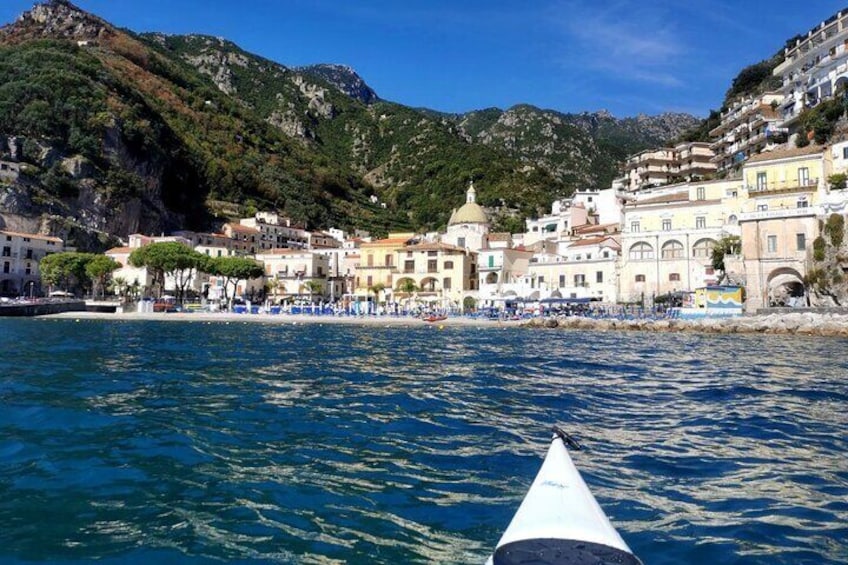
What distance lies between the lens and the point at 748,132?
6400 centimetres

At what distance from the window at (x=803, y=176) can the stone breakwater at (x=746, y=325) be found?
1416 cm

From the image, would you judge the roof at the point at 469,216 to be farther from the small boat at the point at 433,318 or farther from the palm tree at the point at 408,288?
the small boat at the point at 433,318

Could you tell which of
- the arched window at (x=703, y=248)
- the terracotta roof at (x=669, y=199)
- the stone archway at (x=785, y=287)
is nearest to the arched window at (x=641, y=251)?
the arched window at (x=703, y=248)

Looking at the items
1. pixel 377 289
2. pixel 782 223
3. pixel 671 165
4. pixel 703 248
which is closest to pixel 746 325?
pixel 782 223

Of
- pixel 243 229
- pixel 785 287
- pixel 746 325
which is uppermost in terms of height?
pixel 243 229

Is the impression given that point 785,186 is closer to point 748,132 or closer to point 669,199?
point 669,199

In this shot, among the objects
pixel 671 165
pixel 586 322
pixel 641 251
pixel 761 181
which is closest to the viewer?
pixel 586 322

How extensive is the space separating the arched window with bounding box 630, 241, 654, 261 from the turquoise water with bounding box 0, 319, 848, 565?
115 ft

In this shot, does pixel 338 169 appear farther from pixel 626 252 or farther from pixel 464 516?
pixel 464 516

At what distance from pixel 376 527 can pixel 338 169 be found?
441 feet

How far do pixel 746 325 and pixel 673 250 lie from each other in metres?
15.6

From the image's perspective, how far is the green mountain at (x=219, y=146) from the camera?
7738 cm

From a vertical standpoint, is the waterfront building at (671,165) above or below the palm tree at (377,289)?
above

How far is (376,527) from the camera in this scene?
230 inches
